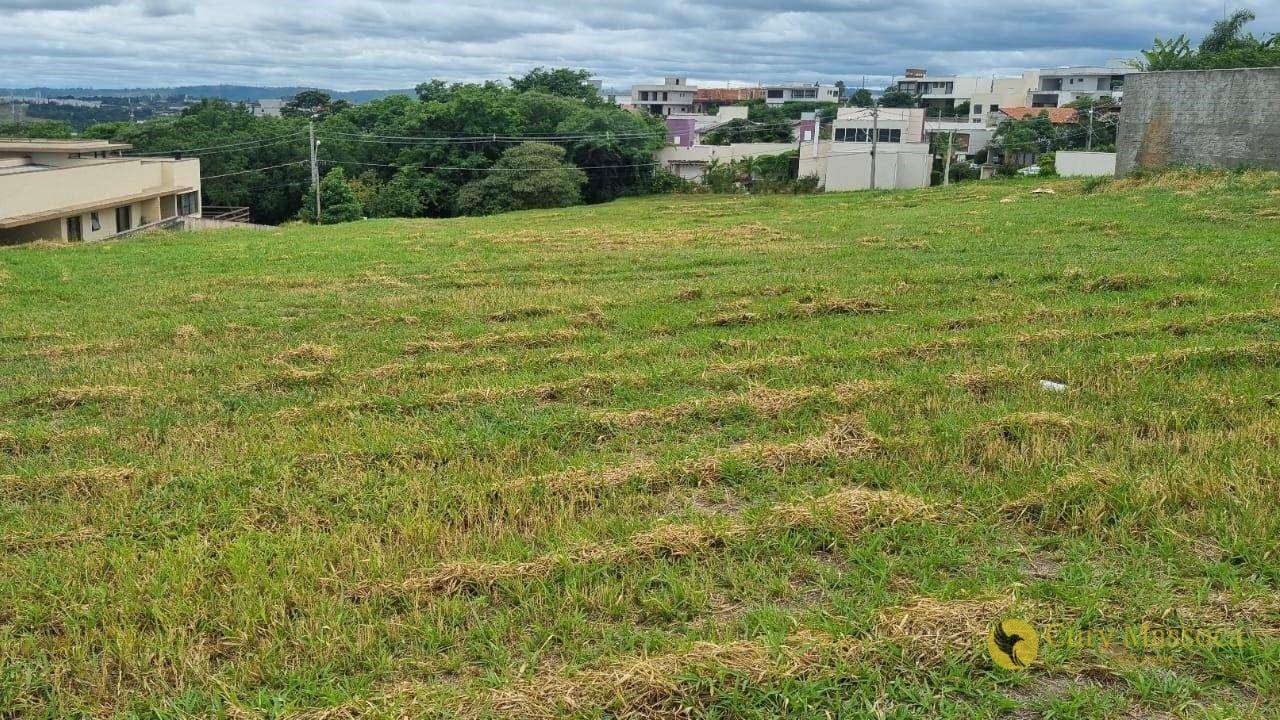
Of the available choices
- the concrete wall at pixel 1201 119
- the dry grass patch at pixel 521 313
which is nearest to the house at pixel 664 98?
the concrete wall at pixel 1201 119

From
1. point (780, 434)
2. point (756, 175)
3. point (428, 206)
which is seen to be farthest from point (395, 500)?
point (756, 175)

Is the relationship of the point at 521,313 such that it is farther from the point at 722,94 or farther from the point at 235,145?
the point at 722,94

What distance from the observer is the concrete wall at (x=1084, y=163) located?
128 ft

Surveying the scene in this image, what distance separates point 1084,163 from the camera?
131ft

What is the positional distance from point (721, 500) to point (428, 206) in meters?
50.7

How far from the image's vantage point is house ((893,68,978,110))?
103 metres

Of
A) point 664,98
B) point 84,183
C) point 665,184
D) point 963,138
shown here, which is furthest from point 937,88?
point 84,183

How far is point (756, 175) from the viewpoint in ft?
196

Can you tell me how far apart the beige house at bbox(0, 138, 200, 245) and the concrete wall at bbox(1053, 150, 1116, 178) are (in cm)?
3775

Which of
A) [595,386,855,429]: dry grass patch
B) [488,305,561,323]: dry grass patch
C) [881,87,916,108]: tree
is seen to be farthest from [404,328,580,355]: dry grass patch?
[881,87,916,108]: tree

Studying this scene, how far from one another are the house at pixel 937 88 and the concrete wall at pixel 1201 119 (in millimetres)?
71546

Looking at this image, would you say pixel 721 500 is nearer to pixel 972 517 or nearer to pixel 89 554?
pixel 972 517

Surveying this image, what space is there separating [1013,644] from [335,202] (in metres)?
48.2

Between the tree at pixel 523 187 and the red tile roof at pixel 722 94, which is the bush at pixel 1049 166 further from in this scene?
the red tile roof at pixel 722 94
